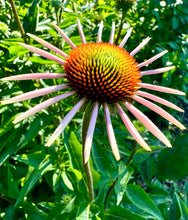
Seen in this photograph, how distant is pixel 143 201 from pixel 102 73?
1.86ft

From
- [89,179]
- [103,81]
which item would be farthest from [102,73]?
[89,179]

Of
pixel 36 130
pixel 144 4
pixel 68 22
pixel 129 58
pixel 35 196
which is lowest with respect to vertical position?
pixel 35 196

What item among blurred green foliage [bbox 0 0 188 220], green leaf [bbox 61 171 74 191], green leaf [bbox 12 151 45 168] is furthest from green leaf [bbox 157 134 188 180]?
green leaf [bbox 12 151 45 168]

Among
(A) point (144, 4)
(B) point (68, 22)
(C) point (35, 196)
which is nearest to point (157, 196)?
(C) point (35, 196)

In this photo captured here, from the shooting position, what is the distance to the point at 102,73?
0.91 meters

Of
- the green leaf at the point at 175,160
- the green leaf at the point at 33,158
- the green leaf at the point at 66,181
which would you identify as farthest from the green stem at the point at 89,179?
the green leaf at the point at 175,160

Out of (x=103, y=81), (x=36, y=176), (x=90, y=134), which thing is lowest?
(x=36, y=176)

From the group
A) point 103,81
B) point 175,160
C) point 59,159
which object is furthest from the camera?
point 175,160

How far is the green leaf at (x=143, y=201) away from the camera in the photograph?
3.61ft

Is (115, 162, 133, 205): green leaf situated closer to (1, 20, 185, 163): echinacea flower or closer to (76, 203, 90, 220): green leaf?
(76, 203, 90, 220): green leaf

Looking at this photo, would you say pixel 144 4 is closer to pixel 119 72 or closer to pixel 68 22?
pixel 68 22

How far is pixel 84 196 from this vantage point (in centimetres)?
114

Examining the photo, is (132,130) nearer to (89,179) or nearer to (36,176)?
(89,179)

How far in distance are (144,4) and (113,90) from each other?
1348 millimetres
